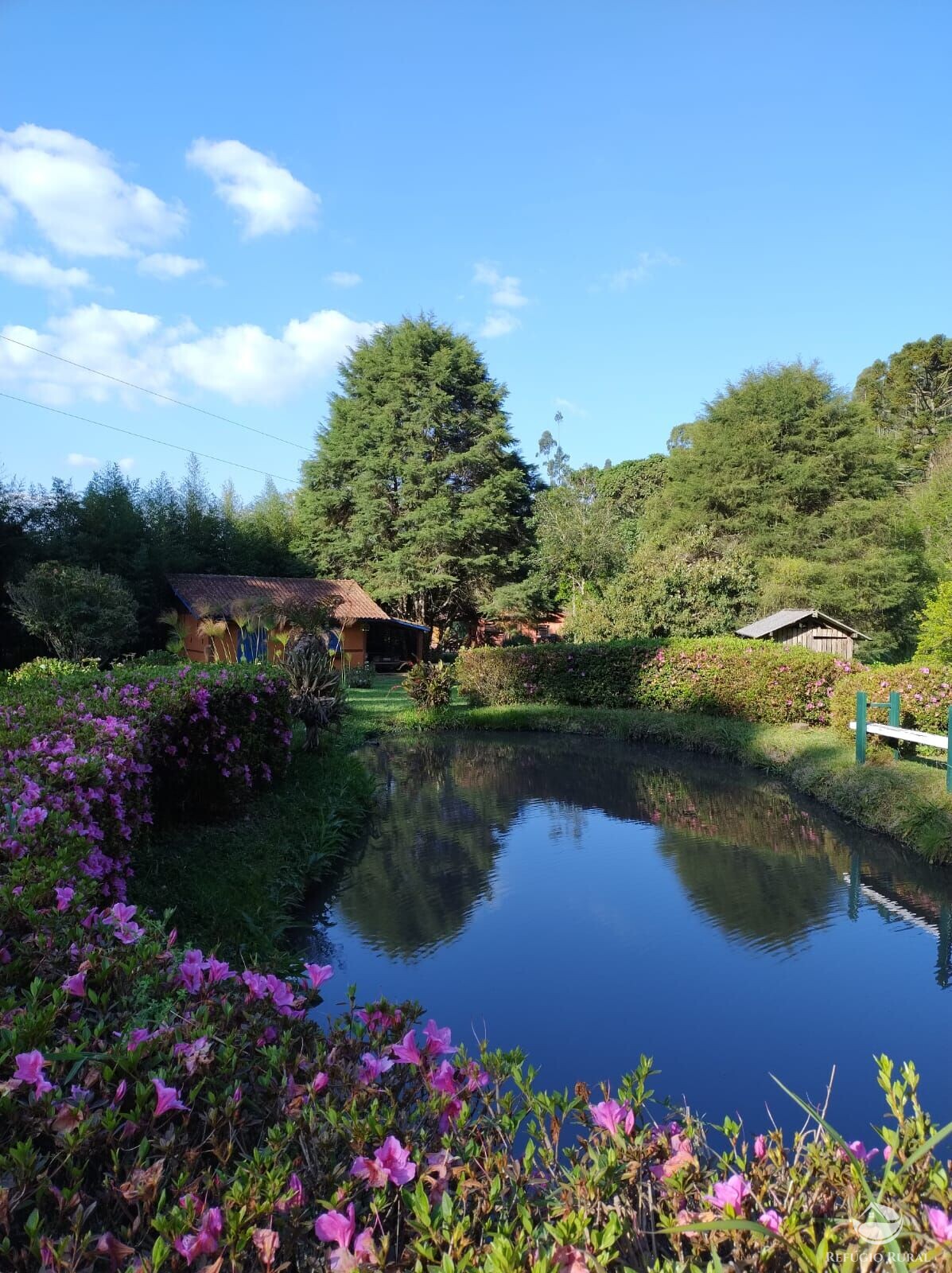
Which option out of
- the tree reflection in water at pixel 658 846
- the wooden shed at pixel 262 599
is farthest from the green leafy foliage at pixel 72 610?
the tree reflection in water at pixel 658 846

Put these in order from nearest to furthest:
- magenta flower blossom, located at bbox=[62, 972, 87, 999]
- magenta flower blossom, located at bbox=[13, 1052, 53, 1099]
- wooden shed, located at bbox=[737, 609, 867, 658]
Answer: magenta flower blossom, located at bbox=[13, 1052, 53, 1099] → magenta flower blossom, located at bbox=[62, 972, 87, 999] → wooden shed, located at bbox=[737, 609, 867, 658]

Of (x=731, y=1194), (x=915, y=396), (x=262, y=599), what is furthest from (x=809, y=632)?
(x=915, y=396)

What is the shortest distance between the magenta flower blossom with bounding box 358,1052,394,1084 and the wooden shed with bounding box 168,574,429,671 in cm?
1631

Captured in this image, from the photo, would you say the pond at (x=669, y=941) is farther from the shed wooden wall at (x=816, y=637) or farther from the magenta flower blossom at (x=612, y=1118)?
the shed wooden wall at (x=816, y=637)

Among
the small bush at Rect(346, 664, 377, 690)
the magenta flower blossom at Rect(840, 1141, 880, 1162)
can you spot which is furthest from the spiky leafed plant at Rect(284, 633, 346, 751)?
the magenta flower blossom at Rect(840, 1141, 880, 1162)

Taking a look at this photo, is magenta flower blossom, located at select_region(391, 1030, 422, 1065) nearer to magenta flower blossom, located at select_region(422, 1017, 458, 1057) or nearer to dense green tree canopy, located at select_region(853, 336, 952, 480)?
magenta flower blossom, located at select_region(422, 1017, 458, 1057)

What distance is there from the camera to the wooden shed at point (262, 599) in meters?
20.1

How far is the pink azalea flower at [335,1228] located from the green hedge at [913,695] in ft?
30.7

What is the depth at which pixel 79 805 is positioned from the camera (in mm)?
3424

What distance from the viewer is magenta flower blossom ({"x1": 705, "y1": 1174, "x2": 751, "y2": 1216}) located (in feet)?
4.26

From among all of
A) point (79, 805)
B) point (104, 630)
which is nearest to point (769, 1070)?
point (79, 805)

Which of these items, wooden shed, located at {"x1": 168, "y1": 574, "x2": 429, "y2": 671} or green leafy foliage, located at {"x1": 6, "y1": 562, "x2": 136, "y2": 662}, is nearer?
green leafy foliage, located at {"x1": 6, "y1": 562, "x2": 136, "y2": 662}

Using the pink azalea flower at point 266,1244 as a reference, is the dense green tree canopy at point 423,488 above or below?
above

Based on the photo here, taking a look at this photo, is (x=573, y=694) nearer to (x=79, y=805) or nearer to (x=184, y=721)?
(x=184, y=721)
